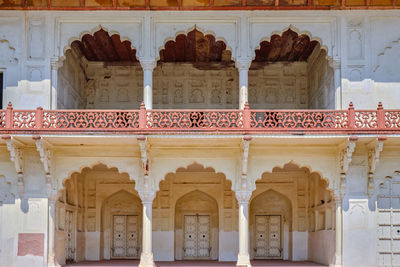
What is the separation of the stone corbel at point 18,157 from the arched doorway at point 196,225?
214 inches

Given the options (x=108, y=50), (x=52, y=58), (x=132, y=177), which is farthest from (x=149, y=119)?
(x=108, y=50)

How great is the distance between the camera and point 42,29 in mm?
16297

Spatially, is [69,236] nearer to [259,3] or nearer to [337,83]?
[259,3]

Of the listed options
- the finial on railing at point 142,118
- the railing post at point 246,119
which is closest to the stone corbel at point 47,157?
the finial on railing at point 142,118

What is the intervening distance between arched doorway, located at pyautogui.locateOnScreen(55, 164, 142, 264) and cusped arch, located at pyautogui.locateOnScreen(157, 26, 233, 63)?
3986 mm

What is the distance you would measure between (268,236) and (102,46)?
785 centimetres

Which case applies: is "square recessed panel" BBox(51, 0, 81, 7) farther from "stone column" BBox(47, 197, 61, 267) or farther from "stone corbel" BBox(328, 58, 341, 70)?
"stone corbel" BBox(328, 58, 341, 70)

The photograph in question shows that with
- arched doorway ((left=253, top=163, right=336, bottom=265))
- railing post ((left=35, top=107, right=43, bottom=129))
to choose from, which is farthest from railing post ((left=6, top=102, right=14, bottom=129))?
arched doorway ((left=253, top=163, right=336, bottom=265))

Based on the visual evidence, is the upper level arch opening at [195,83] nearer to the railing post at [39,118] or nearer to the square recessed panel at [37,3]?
the square recessed panel at [37,3]

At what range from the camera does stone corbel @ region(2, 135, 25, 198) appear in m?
15.2

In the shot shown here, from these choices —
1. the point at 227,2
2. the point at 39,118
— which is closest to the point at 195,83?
the point at 227,2

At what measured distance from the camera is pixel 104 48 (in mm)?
18594

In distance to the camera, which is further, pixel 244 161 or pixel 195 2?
pixel 195 2

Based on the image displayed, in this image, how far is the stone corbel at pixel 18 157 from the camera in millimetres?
15240
